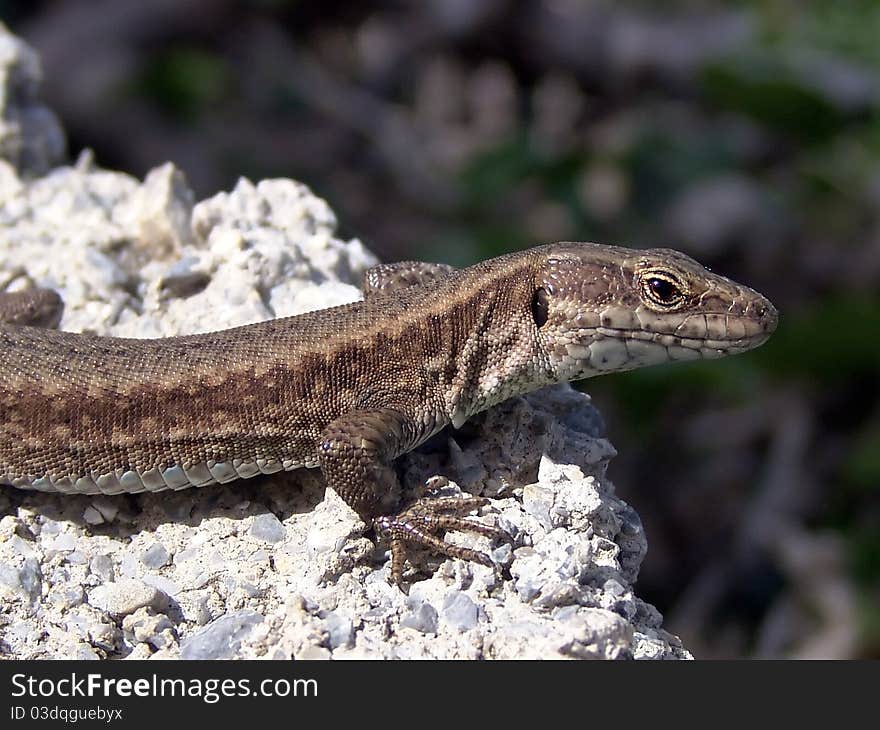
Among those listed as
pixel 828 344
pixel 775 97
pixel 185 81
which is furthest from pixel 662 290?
pixel 185 81

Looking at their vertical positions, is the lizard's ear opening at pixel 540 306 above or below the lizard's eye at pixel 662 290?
below

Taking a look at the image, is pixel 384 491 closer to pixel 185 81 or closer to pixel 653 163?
pixel 653 163

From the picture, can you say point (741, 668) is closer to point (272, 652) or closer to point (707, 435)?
point (272, 652)

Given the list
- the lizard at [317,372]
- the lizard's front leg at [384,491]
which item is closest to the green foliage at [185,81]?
the lizard at [317,372]

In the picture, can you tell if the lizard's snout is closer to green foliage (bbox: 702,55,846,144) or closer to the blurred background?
the blurred background

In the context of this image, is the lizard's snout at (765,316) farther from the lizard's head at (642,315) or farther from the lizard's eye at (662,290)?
the lizard's eye at (662,290)

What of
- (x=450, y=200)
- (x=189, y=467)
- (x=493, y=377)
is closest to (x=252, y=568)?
(x=189, y=467)
